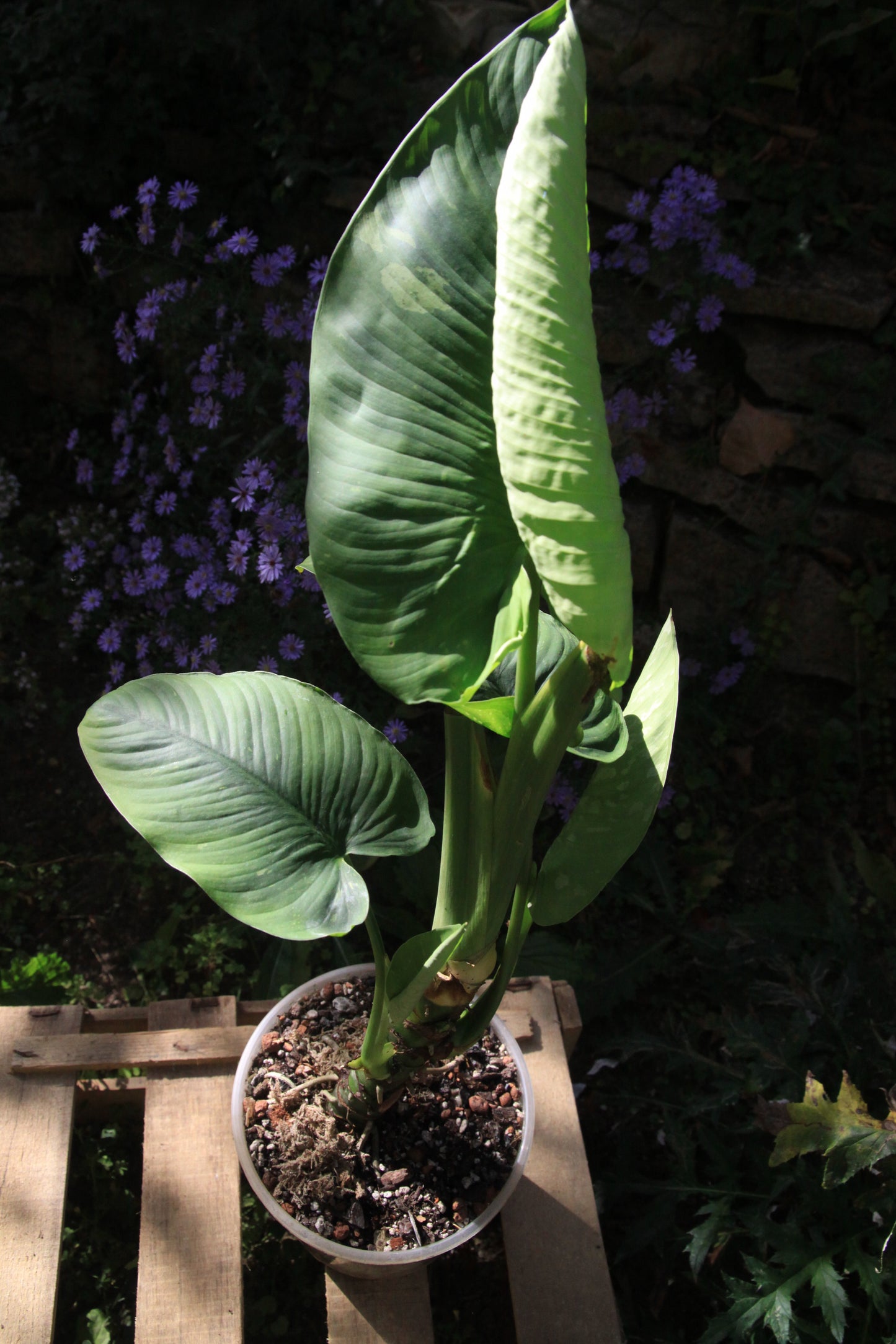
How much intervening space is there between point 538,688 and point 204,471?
1.17 m

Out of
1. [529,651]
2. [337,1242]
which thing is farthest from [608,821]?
[337,1242]

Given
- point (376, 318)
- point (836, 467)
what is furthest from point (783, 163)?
point (376, 318)

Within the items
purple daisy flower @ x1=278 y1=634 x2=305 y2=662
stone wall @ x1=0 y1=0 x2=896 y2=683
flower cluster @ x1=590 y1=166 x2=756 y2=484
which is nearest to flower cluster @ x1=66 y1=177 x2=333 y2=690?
purple daisy flower @ x1=278 y1=634 x2=305 y2=662

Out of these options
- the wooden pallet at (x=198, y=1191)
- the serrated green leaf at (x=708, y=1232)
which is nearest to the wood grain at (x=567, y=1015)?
the wooden pallet at (x=198, y=1191)

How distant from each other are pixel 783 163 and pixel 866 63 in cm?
29

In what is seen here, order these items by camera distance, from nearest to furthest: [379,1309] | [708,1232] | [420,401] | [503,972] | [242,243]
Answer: [420,401], [503,972], [379,1309], [708,1232], [242,243]

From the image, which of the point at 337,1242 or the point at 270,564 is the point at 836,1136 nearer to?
the point at 337,1242

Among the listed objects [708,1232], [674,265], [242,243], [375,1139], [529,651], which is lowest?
[708,1232]

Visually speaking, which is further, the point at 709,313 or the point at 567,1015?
the point at 709,313

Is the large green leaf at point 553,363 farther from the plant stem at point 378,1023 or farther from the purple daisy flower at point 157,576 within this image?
the purple daisy flower at point 157,576

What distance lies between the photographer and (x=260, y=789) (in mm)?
974

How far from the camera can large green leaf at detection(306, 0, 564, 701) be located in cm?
80

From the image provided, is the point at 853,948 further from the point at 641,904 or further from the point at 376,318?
the point at 376,318

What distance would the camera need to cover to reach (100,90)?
2.18 meters
